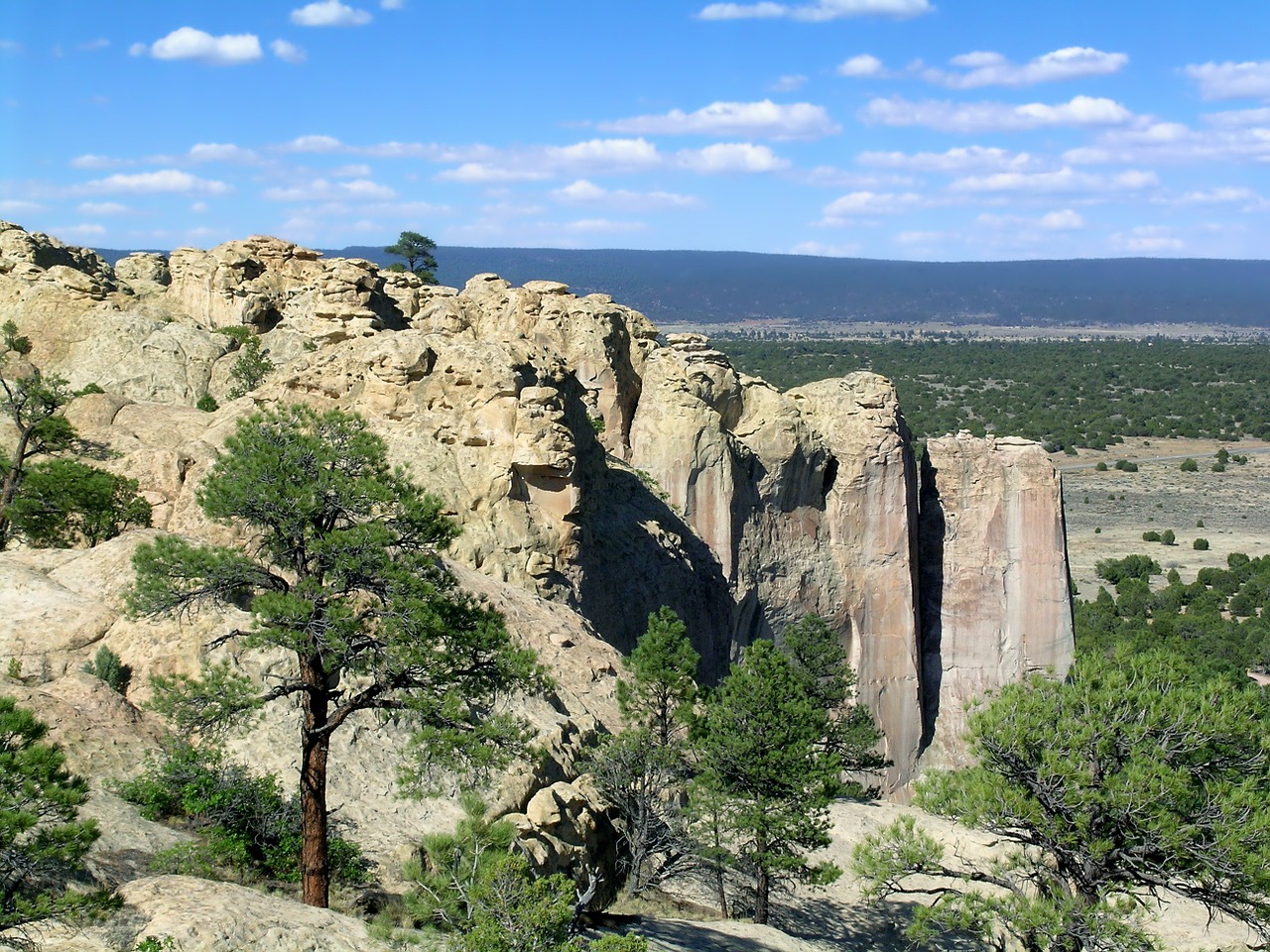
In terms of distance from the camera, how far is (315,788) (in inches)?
556

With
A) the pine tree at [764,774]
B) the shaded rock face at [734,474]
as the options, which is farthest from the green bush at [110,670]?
the shaded rock face at [734,474]

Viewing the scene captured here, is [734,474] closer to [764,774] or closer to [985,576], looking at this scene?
[985,576]

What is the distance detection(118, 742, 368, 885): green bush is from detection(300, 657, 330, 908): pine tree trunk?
1.25 m

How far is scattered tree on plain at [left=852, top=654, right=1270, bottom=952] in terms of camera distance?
14.6 meters

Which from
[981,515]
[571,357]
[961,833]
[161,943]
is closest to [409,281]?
[571,357]

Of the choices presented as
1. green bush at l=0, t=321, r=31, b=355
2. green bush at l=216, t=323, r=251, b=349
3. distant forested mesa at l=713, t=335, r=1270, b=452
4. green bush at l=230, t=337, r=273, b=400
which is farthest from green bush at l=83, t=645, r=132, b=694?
distant forested mesa at l=713, t=335, r=1270, b=452

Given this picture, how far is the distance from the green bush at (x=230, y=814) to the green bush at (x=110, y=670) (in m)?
2.17

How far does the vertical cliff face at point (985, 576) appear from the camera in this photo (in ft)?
124

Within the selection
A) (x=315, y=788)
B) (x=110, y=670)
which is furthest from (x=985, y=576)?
(x=315, y=788)

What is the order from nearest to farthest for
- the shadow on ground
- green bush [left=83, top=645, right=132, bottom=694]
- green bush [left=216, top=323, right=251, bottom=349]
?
green bush [left=83, top=645, right=132, bottom=694]
the shadow on ground
green bush [left=216, top=323, right=251, bottom=349]

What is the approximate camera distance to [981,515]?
127 feet

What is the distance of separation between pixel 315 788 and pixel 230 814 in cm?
230

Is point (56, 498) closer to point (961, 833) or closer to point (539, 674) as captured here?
point (539, 674)

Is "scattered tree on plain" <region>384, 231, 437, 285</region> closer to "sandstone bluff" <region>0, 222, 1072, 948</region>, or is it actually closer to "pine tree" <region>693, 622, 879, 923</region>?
"sandstone bluff" <region>0, 222, 1072, 948</region>
